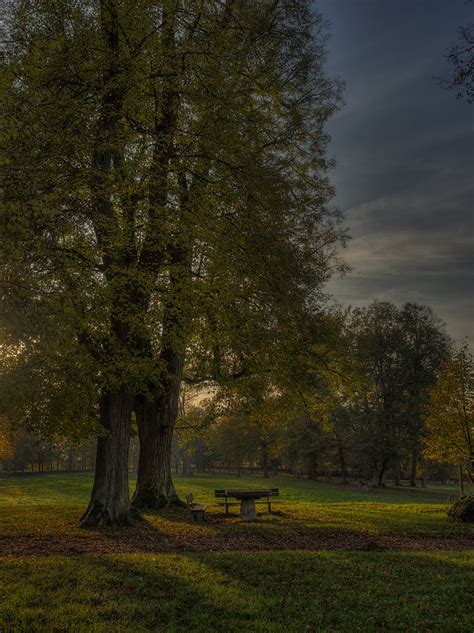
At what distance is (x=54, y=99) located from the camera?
34.6 feet

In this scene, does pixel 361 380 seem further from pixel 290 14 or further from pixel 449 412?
pixel 290 14

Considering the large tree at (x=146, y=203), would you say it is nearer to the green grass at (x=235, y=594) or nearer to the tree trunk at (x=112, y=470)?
the tree trunk at (x=112, y=470)

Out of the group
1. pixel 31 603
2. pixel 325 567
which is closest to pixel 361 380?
pixel 325 567

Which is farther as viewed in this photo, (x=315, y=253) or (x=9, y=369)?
(x=315, y=253)

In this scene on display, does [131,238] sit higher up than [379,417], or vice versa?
[131,238]

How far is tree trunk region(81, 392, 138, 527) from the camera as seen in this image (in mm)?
13750

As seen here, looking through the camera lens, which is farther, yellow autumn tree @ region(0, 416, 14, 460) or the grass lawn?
yellow autumn tree @ region(0, 416, 14, 460)

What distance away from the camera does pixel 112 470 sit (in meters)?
14.2

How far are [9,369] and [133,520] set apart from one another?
5564 millimetres

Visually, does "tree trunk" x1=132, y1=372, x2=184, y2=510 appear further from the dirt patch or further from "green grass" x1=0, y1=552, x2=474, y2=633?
"green grass" x1=0, y1=552, x2=474, y2=633

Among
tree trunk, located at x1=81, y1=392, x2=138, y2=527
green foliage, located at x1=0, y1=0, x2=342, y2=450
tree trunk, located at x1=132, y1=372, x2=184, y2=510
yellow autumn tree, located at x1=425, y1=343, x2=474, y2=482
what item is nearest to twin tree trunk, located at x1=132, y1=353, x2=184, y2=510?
tree trunk, located at x1=132, y1=372, x2=184, y2=510

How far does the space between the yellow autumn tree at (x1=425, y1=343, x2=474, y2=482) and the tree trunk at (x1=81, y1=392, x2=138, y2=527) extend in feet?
59.0

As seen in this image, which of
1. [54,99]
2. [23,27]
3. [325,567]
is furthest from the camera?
[23,27]

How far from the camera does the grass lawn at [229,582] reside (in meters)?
5.76
